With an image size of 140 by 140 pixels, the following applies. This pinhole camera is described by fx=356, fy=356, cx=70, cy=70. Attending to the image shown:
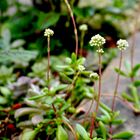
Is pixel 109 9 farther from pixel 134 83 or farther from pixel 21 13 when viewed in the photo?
pixel 134 83

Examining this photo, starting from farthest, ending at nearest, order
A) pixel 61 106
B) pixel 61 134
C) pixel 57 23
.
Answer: pixel 57 23, pixel 61 106, pixel 61 134

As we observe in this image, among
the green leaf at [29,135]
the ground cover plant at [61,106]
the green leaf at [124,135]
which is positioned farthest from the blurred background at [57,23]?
the green leaf at [124,135]

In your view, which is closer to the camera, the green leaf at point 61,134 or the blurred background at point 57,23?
the green leaf at point 61,134

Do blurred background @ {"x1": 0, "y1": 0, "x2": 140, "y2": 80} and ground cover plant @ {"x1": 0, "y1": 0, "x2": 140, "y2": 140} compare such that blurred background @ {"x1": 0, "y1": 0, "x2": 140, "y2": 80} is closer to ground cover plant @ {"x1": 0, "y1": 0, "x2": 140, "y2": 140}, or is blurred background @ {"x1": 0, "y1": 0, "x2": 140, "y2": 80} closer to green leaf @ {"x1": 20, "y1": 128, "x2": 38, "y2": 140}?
ground cover plant @ {"x1": 0, "y1": 0, "x2": 140, "y2": 140}

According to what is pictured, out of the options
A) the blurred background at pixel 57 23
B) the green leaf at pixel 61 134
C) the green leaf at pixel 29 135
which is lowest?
the green leaf at pixel 29 135

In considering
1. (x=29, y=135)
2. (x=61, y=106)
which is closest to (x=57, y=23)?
(x=61, y=106)

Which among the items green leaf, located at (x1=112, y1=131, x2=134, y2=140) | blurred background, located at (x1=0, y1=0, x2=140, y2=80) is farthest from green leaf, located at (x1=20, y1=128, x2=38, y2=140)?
blurred background, located at (x1=0, y1=0, x2=140, y2=80)

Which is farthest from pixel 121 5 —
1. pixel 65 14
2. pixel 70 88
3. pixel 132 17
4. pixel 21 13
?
pixel 70 88

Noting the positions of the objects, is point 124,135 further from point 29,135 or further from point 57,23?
point 57,23

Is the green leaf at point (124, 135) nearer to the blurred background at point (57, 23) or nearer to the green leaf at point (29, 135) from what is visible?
the green leaf at point (29, 135)

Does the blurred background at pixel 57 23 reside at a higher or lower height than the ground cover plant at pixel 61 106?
higher

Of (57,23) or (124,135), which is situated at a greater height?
(57,23)
